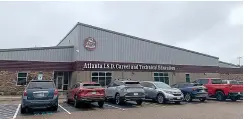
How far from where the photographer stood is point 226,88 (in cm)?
1836

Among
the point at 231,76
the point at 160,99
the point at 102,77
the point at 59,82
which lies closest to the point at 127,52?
the point at 102,77

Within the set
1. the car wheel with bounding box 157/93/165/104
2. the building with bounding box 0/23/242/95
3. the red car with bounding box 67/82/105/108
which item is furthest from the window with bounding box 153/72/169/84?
the red car with bounding box 67/82/105/108

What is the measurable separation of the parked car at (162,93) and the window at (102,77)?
8.87 meters

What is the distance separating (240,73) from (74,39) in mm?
26786

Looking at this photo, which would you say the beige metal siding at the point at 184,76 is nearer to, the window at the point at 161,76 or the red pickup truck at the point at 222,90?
the window at the point at 161,76

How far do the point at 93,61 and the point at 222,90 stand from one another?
13166 millimetres

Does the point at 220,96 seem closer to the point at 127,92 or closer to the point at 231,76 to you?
the point at 127,92

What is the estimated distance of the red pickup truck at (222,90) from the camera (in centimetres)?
1808

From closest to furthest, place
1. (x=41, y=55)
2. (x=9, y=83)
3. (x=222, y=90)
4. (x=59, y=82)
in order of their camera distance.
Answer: (x=222, y=90) < (x=9, y=83) < (x=41, y=55) < (x=59, y=82)

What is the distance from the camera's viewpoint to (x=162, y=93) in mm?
15984

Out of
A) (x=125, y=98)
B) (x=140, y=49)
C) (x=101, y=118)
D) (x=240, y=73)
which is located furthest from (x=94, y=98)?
(x=240, y=73)

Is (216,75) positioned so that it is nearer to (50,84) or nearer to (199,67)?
(199,67)

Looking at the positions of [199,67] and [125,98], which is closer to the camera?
[125,98]

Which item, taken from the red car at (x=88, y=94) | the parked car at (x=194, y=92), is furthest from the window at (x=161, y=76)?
the red car at (x=88, y=94)
